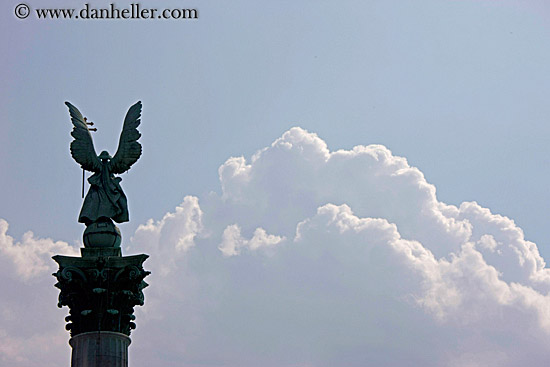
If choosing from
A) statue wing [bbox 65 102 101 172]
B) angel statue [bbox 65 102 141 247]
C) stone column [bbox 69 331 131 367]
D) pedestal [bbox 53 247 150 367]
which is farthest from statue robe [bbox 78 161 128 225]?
stone column [bbox 69 331 131 367]

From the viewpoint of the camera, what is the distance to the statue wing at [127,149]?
4956 cm

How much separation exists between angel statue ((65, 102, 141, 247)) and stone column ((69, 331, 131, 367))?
3929 mm

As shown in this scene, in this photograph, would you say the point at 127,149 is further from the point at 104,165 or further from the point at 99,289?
the point at 99,289

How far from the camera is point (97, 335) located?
1774 inches

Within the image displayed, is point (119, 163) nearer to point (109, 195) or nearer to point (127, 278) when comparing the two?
point (109, 195)

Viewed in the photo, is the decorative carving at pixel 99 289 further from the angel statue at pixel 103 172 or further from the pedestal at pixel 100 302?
the angel statue at pixel 103 172

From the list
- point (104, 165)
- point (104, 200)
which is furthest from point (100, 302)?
point (104, 165)

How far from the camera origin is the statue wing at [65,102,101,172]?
49312 millimetres

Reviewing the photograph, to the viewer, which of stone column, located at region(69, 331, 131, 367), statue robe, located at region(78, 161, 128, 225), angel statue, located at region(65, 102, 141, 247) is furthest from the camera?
statue robe, located at region(78, 161, 128, 225)

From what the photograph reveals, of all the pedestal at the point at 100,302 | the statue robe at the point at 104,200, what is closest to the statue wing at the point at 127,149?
the statue robe at the point at 104,200

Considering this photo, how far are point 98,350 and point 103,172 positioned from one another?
27.3ft

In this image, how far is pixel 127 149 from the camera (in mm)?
49719

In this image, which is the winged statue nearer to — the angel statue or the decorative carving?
the angel statue

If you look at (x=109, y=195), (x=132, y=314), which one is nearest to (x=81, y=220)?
(x=109, y=195)
